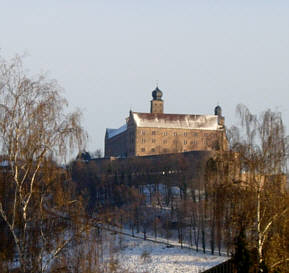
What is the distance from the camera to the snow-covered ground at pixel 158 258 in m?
35.2

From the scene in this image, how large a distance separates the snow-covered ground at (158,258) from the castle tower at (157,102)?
194 ft

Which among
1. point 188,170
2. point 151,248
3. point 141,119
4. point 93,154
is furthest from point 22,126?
point 93,154

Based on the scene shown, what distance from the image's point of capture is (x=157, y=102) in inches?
4070

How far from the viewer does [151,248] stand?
42.8 meters

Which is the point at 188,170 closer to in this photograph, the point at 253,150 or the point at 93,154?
the point at 93,154

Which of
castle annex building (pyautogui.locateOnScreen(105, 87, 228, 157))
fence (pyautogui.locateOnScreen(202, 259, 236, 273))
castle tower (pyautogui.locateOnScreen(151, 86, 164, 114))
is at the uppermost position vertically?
castle tower (pyautogui.locateOnScreen(151, 86, 164, 114))

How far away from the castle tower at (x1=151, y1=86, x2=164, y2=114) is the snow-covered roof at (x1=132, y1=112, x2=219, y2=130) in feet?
19.5

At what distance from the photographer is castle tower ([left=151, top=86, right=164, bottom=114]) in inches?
4045

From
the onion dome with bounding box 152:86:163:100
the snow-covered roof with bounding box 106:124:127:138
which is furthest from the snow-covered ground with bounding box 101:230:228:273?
the onion dome with bounding box 152:86:163:100

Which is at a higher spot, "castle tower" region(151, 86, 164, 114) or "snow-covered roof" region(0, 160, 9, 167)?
"castle tower" region(151, 86, 164, 114)

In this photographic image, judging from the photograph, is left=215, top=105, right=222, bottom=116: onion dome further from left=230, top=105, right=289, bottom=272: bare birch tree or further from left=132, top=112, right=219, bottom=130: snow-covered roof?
left=230, top=105, right=289, bottom=272: bare birch tree

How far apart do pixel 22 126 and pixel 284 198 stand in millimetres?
7695

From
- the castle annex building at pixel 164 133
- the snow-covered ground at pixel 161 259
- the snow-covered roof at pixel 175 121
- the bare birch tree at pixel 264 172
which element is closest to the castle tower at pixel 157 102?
the castle annex building at pixel 164 133

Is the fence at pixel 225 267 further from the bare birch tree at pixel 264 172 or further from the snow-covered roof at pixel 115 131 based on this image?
the snow-covered roof at pixel 115 131
